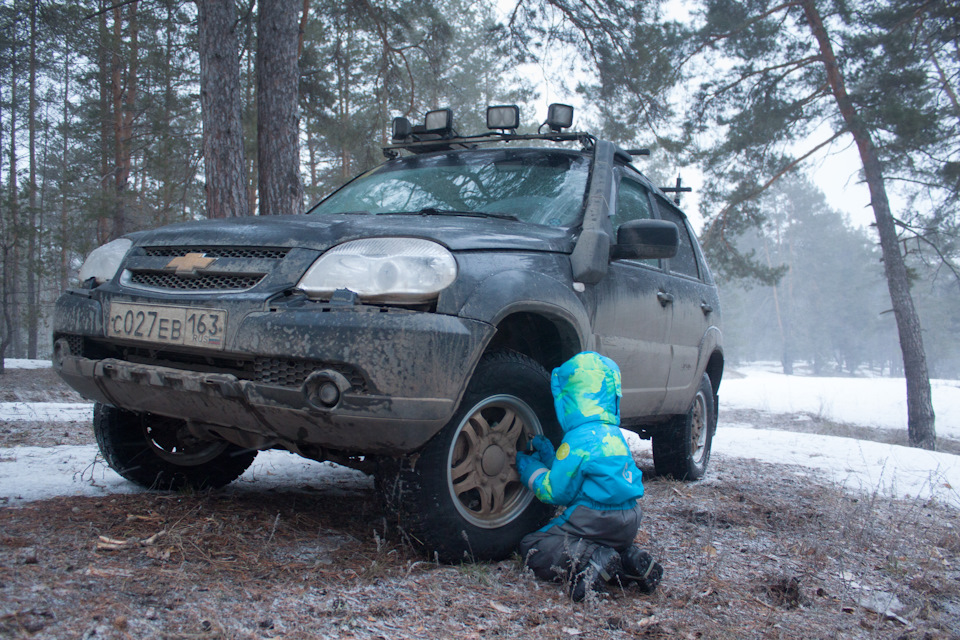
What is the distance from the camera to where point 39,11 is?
30.6 ft

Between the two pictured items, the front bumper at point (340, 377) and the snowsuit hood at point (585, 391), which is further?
the snowsuit hood at point (585, 391)

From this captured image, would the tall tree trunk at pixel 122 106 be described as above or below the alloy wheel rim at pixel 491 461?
above

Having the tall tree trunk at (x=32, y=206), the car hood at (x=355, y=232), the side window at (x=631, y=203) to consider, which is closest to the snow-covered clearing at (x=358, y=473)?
the car hood at (x=355, y=232)

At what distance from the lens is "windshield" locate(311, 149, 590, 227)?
10.9 feet

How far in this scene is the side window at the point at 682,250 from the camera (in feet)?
15.0

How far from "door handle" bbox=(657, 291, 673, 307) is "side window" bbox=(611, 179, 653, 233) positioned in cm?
46

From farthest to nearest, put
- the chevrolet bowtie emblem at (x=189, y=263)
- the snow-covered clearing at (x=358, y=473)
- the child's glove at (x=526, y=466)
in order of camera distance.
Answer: the snow-covered clearing at (x=358, y=473)
the child's glove at (x=526, y=466)
the chevrolet bowtie emblem at (x=189, y=263)

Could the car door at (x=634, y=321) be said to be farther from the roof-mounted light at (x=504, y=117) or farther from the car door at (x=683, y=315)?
the roof-mounted light at (x=504, y=117)

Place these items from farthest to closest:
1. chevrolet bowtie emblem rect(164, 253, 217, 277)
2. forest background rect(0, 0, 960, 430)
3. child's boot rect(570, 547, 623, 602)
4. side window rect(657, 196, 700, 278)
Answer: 1. forest background rect(0, 0, 960, 430)
2. side window rect(657, 196, 700, 278)
3. chevrolet bowtie emblem rect(164, 253, 217, 277)
4. child's boot rect(570, 547, 623, 602)

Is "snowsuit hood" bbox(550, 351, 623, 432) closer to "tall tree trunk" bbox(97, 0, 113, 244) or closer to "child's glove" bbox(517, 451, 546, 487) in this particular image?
"child's glove" bbox(517, 451, 546, 487)

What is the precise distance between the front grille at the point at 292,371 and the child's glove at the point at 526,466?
2.72ft

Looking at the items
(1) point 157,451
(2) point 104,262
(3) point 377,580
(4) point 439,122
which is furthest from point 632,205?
(1) point 157,451

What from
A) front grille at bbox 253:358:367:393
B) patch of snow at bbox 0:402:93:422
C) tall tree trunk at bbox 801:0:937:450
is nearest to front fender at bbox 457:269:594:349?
front grille at bbox 253:358:367:393

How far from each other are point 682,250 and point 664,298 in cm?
98
